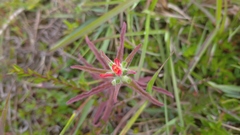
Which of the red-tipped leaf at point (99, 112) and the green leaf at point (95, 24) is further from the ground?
the green leaf at point (95, 24)

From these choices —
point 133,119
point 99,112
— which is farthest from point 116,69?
point 133,119

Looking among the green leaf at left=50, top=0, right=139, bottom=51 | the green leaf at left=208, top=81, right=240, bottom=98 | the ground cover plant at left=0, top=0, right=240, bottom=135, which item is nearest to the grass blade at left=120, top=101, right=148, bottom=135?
the ground cover plant at left=0, top=0, right=240, bottom=135

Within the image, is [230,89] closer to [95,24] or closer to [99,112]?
[99,112]

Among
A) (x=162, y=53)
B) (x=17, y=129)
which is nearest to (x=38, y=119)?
(x=17, y=129)

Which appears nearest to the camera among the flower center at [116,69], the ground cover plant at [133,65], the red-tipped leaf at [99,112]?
the flower center at [116,69]

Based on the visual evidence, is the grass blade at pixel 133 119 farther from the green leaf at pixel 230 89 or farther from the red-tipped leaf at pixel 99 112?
the green leaf at pixel 230 89

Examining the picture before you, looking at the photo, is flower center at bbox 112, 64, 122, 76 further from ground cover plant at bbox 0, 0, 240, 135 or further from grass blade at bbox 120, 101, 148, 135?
grass blade at bbox 120, 101, 148, 135

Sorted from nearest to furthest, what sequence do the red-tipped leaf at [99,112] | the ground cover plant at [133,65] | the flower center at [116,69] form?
1. the flower center at [116,69]
2. the red-tipped leaf at [99,112]
3. the ground cover plant at [133,65]

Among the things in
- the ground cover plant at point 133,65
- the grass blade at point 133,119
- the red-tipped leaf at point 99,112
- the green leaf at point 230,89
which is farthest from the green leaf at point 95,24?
the green leaf at point 230,89

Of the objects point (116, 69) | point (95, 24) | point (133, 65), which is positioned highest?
point (95, 24)
